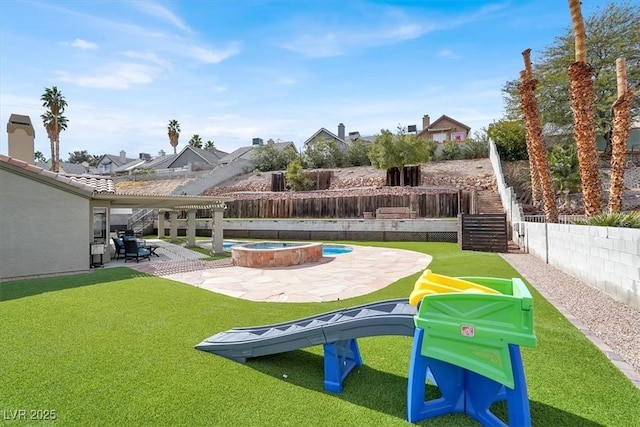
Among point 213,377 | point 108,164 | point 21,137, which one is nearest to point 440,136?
point 21,137

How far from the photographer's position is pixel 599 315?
16.6 feet

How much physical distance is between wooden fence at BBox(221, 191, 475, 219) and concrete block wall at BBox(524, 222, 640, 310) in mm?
9367

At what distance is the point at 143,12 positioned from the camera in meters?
8.22

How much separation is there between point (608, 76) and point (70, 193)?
27.9 metres

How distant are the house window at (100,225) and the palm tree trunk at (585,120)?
14.9 metres

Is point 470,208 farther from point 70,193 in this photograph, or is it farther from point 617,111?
point 70,193

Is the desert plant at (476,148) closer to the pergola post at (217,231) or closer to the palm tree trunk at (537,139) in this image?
the palm tree trunk at (537,139)

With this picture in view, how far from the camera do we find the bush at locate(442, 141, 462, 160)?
29.0 metres

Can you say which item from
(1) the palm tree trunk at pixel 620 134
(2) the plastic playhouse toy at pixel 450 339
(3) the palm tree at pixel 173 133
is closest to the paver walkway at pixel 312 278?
(2) the plastic playhouse toy at pixel 450 339

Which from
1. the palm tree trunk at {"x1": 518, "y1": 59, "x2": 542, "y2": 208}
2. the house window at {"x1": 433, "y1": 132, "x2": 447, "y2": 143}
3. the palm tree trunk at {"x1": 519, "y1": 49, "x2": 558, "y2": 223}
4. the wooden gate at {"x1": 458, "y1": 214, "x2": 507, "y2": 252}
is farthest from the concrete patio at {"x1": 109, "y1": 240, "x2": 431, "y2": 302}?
the house window at {"x1": 433, "y1": 132, "x2": 447, "y2": 143}

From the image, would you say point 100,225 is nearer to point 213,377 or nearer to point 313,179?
point 213,377

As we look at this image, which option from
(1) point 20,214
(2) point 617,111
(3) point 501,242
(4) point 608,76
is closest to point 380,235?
(3) point 501,242

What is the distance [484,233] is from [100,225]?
46.6 ft

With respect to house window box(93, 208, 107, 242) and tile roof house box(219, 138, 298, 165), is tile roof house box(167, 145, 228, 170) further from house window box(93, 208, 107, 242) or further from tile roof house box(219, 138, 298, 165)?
house window box(93, 208, 107, 242)
